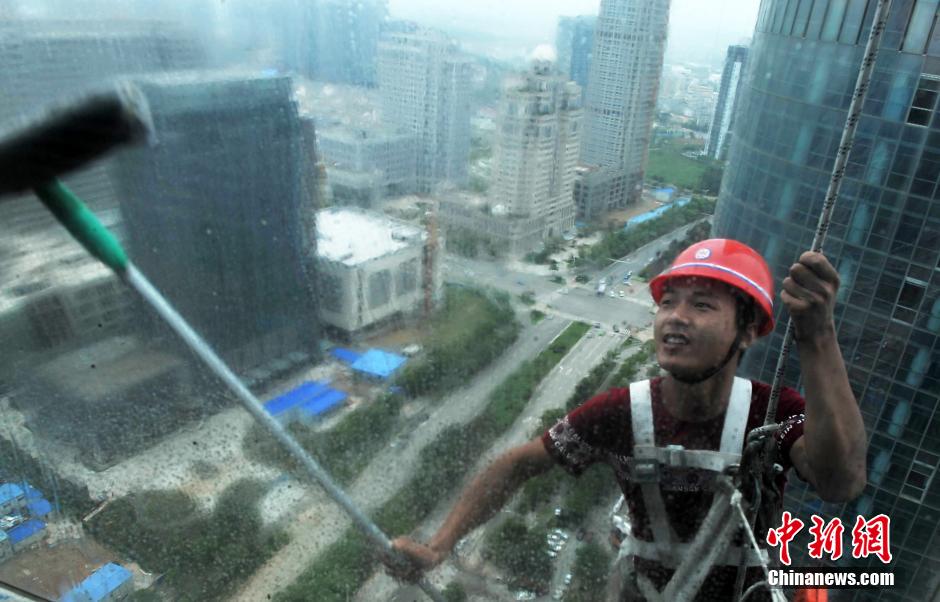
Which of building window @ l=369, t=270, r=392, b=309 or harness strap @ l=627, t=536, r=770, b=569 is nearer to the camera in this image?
harness strap @ l=627, t=536, r=770, b=569

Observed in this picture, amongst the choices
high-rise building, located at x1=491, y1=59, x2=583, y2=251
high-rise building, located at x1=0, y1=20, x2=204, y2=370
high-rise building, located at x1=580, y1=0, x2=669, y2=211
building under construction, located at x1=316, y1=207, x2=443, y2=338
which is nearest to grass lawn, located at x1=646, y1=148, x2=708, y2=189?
high-rise building, located at x1=580, y1=0, x2=669, y2=211

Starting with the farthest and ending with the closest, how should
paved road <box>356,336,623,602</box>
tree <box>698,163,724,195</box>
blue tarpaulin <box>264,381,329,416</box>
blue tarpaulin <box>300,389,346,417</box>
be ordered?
tree <box>698,163,724,195</box>, blue tarpaulin <box>300,389,346,417</box>, blue tarpaulin <box>264,381,329,416</box>, paved road <box>356,336,623,602</box>

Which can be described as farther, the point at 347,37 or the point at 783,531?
the point at 347,37

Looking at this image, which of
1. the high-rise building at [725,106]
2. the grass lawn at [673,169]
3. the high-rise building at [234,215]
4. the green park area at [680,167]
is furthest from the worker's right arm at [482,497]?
the grass lawn at [673,169]

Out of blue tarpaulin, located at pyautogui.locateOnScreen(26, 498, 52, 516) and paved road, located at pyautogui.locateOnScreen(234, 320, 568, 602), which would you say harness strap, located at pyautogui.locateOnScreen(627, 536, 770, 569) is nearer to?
paved road, located at pyautogui.locateOnScreen(234, 320, 568, 602)

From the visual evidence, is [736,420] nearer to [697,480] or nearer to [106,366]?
[697,480]

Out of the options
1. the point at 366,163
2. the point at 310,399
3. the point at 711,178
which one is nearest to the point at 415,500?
the point at 310,399
